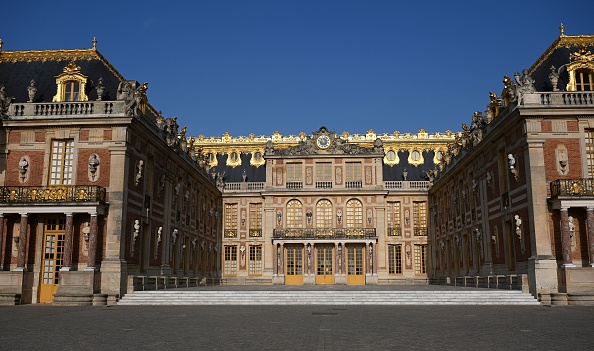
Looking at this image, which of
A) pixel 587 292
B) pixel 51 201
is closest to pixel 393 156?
pixel 587 292

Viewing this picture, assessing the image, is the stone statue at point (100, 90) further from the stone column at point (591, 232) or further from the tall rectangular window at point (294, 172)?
the tall rectangular window at point (294, 172)

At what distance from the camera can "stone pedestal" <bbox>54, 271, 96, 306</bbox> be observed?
70.3 ft

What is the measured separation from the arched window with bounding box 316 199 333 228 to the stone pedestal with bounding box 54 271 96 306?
2629 centimetres

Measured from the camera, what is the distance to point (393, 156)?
161ft

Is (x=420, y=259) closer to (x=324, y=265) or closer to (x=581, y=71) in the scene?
(x=324, y=265)

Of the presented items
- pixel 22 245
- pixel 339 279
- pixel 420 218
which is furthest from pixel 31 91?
pixel 420 218

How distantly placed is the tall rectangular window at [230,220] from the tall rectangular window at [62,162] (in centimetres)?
2327

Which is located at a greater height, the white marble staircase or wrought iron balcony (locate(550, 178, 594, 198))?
wrought iron balcony (locate(550, 178, 594, 198))

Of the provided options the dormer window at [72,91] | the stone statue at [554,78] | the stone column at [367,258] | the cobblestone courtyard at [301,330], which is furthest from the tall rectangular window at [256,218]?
the cobblestone courtyard at [301,330]

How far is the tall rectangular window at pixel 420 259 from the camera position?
45.5 meters

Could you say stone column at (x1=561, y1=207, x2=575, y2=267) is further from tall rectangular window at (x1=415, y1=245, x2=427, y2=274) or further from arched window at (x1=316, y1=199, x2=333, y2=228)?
arched window at (x1=316, y1=199, x2=333, y2=228)

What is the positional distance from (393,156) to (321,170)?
22.9ft

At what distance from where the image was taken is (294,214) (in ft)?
153

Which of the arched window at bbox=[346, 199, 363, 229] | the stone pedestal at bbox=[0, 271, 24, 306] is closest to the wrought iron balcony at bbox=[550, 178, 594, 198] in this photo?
the stone pedestal at bbox=[0, 271, 24, 306]
